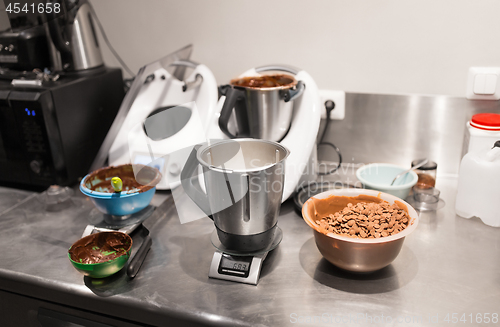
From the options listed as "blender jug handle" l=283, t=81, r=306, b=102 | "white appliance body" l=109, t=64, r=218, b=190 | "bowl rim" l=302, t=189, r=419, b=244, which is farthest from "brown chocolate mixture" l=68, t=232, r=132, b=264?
"blender jug handle" l=283, t=81, r=306, b=102

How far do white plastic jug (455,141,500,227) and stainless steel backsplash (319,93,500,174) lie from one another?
0.19 m

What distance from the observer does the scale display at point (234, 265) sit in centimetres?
75

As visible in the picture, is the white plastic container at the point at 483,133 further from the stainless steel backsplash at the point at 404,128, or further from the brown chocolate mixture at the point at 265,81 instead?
the brown chocolate mixture at the point at 265,81

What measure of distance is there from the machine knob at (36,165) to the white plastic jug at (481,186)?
1112 mm

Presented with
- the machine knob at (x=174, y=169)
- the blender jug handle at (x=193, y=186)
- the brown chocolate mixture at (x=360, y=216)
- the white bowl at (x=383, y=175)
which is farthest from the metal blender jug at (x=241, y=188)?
the white bowl at (x=383, y=175)

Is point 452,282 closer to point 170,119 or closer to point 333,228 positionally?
point 333,228

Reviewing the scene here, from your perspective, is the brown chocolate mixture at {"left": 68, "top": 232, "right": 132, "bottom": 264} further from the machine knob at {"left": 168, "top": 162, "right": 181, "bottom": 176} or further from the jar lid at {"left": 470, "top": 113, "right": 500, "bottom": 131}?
the jar lid at {"left": 470, "top": 113, "right": 500, "bottom": 131}

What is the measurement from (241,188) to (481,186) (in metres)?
0.58

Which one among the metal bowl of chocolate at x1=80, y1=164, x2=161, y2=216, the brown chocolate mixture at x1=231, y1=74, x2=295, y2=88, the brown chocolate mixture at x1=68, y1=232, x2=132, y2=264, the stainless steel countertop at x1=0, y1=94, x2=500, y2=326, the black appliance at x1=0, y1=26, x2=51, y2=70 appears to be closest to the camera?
the stainless steel countertop at x1=0, y1=94, x2=500, y2=326

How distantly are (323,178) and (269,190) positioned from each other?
1.59ft

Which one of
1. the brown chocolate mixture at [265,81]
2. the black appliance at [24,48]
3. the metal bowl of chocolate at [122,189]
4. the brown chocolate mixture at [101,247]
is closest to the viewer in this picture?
the brown chocolate mixture at [101,247]

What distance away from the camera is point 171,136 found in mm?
1081

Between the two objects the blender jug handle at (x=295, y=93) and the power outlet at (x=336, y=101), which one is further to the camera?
the power outlet at (x=336, y=101)

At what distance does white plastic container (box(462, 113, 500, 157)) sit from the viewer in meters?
0.93
